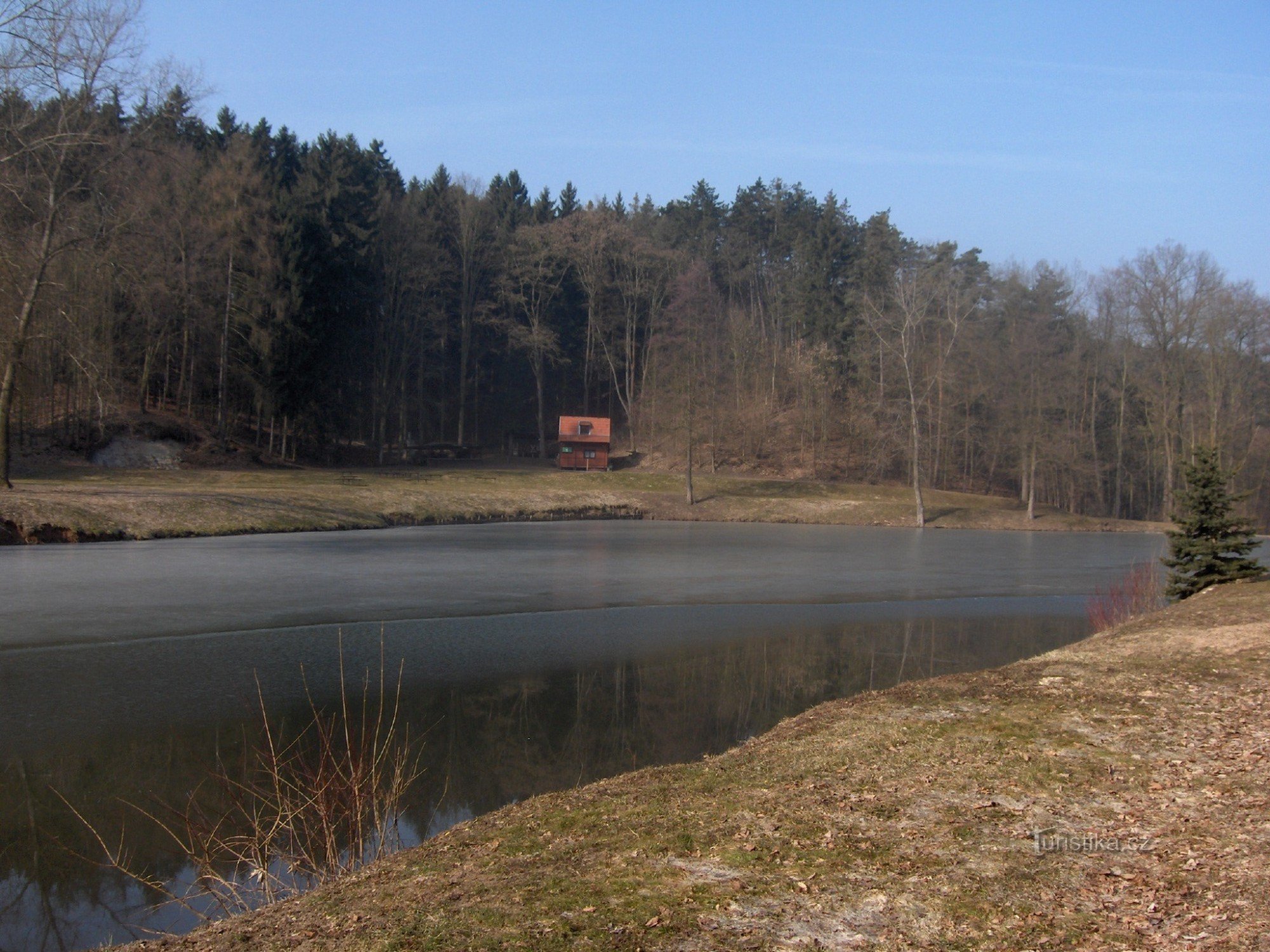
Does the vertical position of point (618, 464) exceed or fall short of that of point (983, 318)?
it falls short

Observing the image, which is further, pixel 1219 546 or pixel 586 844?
pixel 1219 546

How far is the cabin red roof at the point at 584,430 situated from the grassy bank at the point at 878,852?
1951 inches

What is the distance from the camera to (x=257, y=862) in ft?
19.2

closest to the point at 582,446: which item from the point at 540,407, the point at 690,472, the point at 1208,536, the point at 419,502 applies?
the point at 540,407

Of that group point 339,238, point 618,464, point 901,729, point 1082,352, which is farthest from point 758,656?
point 1082,352

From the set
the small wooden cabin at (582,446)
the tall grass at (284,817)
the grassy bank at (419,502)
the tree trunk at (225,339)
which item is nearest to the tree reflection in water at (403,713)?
the tall grass at (284,817)

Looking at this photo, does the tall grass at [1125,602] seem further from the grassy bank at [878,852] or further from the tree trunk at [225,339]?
the tree trunk at [225,339]

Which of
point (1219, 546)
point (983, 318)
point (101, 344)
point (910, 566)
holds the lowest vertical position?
point (910, 566)

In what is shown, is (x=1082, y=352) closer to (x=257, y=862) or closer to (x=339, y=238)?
(x=339, y=238)

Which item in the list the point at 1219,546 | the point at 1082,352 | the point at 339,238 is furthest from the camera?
the point at 1082,352

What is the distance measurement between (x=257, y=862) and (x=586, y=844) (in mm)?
2048

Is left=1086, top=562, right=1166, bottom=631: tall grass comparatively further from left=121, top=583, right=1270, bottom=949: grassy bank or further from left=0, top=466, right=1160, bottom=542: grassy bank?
left=0, top=466, right=1160, bottom=542: grassy bank

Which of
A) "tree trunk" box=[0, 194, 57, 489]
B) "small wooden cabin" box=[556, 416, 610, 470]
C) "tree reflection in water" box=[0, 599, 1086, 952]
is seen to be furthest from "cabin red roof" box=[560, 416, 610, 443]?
"tree reflection in water" box=[0, 599, 1086, 952]

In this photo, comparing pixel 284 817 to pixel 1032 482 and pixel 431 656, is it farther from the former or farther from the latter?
pixel 1032 482
